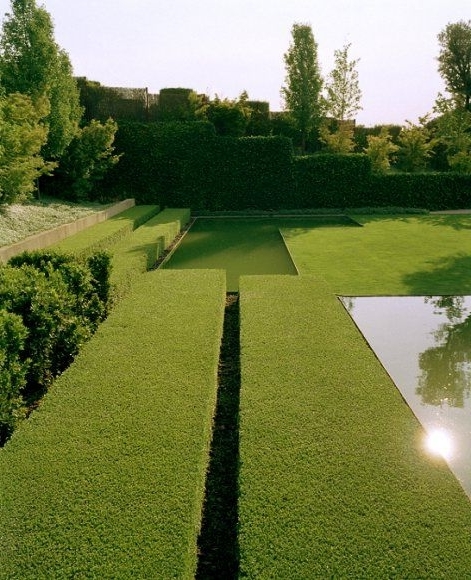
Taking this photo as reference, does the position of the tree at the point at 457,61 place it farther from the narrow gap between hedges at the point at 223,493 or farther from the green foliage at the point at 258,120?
the narrow gap between hedges at the point at 223,493

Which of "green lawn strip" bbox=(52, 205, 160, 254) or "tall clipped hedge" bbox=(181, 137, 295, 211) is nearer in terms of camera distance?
"green lawn strip" bbox=(52, 205, 160, 254)

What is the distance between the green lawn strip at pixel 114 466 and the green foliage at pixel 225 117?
23.8 meters

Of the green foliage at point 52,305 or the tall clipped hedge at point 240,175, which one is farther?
the tall clipped hedge at point 240,175

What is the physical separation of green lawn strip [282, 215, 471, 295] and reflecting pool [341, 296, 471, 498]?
957 mm

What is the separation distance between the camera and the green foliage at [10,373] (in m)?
5.69

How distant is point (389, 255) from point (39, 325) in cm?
1200

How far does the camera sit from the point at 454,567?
11.5ft

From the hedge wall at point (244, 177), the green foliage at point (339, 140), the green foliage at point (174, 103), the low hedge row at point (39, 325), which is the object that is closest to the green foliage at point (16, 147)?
the low hedge row at point (39, 325)

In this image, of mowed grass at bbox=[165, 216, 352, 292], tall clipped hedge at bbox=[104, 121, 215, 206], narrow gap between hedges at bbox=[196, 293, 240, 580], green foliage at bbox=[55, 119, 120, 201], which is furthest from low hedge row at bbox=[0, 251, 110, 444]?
tall clipped hedge at bbox=[104, 121, 215, 206]

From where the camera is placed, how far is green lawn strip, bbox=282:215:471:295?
41.2ft

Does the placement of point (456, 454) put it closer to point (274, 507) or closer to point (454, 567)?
point (454, 567)

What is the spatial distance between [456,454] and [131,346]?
174 inches

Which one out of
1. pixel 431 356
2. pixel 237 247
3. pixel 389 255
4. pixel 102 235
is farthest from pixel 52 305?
pixel 389 255

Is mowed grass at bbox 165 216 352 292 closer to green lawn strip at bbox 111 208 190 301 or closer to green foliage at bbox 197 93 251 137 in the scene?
green lawn strip at bbox 111 208 190 301
